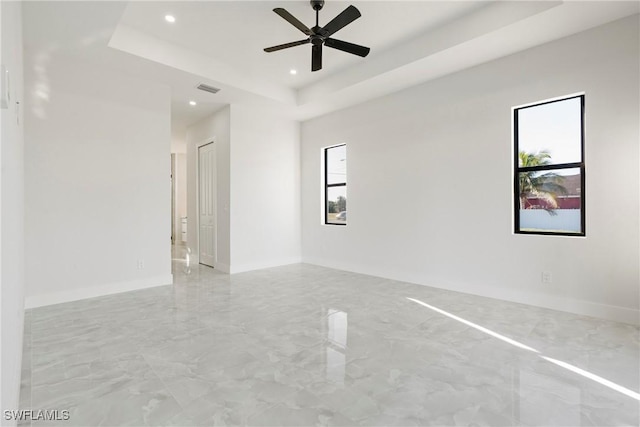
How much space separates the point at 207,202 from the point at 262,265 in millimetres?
1692

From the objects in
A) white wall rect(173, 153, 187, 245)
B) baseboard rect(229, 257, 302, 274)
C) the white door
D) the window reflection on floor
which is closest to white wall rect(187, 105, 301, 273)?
baseboard rect(229, 257, 302, 274)

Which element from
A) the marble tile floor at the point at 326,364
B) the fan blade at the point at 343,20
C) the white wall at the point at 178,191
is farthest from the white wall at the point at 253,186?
the white wall at the point at 178,191

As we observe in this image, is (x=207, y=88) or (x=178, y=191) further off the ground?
(x=207, y=88)

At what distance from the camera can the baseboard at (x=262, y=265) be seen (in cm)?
561

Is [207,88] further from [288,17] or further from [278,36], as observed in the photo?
[288,17]

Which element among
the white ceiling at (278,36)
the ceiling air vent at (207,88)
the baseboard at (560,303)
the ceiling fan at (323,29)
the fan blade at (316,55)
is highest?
the white ceiling at (278,36)

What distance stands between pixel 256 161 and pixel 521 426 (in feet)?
17.3

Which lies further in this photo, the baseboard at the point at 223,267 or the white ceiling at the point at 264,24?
the baseboard at the point at 223,267

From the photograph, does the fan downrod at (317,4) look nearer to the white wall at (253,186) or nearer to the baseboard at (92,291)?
the white wall at (253,186)

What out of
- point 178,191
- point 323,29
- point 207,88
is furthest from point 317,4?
point 178,191

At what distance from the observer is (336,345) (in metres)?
2.67

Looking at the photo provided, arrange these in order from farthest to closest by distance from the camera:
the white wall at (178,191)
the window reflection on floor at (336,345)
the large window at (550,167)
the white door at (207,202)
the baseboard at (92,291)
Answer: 1. the white wall at (178,191)
2. the white door at (207,202)
3. the baseboard at (92,291)
4. the large window at (550,167)
5. the window reflection on floor at (336,345)

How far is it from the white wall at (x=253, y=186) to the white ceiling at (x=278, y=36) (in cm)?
89

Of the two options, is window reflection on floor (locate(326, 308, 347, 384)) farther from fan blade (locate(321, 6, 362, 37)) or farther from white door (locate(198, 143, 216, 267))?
white door (locate(198, 143, 216, 267))
